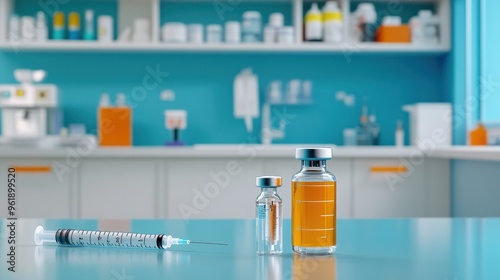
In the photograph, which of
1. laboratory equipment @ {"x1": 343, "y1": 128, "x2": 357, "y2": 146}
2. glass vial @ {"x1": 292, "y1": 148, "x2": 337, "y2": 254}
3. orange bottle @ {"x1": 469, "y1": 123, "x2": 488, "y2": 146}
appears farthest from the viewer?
laboratory equipment @ {"x1": 343, "y1": 128, "x2": 357, "y2": 146}

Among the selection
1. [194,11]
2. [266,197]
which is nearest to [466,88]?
[194,11]

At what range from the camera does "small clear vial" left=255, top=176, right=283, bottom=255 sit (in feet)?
3.19

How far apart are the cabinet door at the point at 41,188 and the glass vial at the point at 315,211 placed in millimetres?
2610

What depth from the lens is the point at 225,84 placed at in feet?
13.4

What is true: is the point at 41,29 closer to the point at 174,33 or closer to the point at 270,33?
the point at 174,33

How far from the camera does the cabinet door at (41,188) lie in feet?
11.1

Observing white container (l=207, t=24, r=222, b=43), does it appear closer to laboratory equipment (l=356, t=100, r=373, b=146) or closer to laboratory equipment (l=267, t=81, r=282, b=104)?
laboratory equipment (l=267, t=81, r=282, b=104)

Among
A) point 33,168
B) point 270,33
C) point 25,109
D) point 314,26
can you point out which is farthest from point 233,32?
point 33,168

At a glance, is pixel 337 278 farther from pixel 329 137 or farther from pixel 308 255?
pixel 329 137

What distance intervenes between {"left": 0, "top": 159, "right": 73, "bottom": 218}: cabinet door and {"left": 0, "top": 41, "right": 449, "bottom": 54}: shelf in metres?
0.76

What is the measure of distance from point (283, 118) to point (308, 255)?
318 centimetres

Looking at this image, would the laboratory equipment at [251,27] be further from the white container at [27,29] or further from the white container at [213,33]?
the white container at [27,29]

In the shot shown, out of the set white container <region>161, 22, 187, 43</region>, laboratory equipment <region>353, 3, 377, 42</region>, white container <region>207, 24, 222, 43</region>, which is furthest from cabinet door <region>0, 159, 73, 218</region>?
laboratory equipment <region>353, 3, 377, 42</region>

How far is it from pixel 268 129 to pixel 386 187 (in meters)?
0.90
